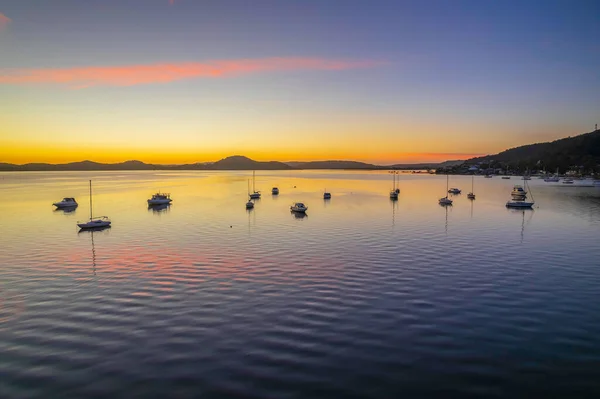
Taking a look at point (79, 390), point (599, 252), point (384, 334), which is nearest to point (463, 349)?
point (384, 334)

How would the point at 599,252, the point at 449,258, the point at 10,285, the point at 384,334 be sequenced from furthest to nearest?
the point at 599,252 < the point at 449,258 < the point at 10,285 < the point at 384,334

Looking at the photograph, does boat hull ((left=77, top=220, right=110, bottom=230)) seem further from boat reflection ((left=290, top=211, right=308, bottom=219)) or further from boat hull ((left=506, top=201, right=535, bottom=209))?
boat hull ((left=506, top=201, right=535, bottom=209))

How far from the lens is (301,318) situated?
2002 centimetres

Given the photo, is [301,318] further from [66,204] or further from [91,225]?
[66,204]

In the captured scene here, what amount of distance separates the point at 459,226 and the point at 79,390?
5230 centimetres

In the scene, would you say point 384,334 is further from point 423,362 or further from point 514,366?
point 514,366

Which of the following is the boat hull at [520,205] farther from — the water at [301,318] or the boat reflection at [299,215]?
the boat reflection at [299,215]

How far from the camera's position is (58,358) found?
52.1ft

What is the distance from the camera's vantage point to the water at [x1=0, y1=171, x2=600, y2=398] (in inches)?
557

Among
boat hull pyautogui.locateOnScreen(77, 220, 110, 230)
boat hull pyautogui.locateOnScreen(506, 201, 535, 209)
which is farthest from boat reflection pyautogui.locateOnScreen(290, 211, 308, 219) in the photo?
boat hull pyautogui.locateOnScreen(506, 201, 535, 209)

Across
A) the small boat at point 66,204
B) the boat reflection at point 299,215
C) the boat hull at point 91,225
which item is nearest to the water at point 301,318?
the boat hull at point 91,225

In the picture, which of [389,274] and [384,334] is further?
[389,274]

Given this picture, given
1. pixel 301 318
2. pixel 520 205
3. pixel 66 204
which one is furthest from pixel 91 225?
pixel 520 205

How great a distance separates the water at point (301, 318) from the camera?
14.1 m
